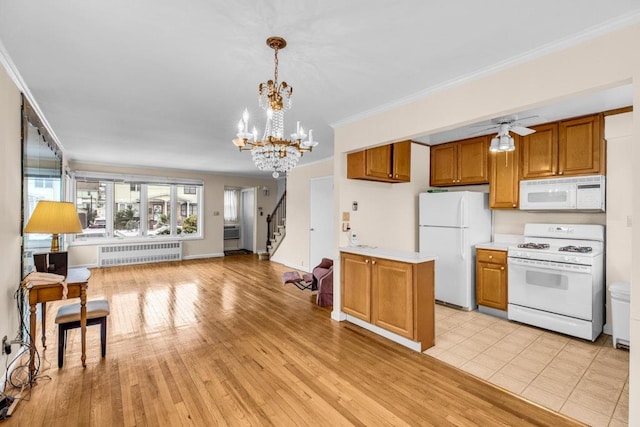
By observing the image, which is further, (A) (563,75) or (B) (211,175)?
(B) (211,175)

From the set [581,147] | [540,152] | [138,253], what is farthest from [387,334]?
[138,253]

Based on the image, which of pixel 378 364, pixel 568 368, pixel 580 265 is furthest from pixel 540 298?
pixel 378 364

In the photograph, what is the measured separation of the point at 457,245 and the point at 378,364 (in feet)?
7.21

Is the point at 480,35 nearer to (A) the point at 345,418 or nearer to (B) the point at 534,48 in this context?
(B) the point at 534,48

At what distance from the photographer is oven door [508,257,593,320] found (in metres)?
3.13

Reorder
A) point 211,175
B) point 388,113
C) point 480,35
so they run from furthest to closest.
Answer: point 211,175 → point 388,113 → point 480,35

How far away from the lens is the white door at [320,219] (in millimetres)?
6059

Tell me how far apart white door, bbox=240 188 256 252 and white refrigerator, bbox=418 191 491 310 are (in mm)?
6025

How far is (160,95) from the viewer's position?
118 inches

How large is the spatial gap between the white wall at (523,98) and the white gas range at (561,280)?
3.18ft

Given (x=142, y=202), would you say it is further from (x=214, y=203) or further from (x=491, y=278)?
(x=491, y=278)

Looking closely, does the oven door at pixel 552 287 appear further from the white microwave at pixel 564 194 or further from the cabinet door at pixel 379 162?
the cabinet door at pixel 379 162

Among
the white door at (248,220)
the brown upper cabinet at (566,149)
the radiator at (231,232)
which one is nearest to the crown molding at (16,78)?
the brown upper cabinet at (566,149)

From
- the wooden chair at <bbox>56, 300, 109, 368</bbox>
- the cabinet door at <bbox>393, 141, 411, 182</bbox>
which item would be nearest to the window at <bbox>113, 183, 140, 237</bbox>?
the wooden chair at <bbox>56, 300, 109, 368</bbox>
